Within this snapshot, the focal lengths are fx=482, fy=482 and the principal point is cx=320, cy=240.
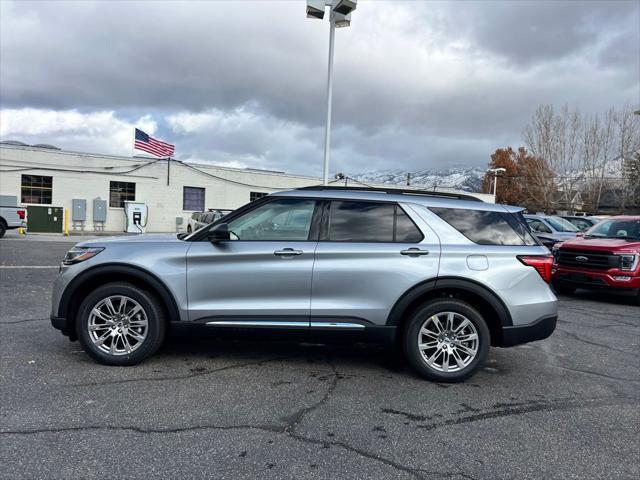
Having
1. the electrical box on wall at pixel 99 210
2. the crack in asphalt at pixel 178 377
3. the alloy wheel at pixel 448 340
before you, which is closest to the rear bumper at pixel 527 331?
the alloy wheel at pixel 448 340

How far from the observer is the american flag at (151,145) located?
26.1m

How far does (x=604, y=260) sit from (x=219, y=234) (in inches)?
312

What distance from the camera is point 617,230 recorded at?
10.2 meters

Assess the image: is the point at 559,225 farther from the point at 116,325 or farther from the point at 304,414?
the point at 116,325

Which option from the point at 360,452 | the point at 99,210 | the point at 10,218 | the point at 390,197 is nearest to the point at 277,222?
the point at 390,197

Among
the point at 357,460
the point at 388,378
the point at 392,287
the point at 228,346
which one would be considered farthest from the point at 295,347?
the point at 357,460

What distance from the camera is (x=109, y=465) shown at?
289 cm

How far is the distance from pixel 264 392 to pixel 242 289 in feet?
3.08

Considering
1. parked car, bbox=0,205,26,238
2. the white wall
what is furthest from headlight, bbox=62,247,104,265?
the white wall

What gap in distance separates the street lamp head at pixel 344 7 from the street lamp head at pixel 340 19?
0.10m

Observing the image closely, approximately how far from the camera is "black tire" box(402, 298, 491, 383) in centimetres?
446

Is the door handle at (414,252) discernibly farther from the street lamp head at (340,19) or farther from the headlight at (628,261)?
the street lamp head at (340,19)

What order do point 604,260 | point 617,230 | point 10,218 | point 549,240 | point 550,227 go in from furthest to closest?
1. point 10,218
2. point 550,227
3. point 549,240
4. point 617,230
5. point 604,260

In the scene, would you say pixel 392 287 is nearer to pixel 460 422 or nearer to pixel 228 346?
pixel 460 422
